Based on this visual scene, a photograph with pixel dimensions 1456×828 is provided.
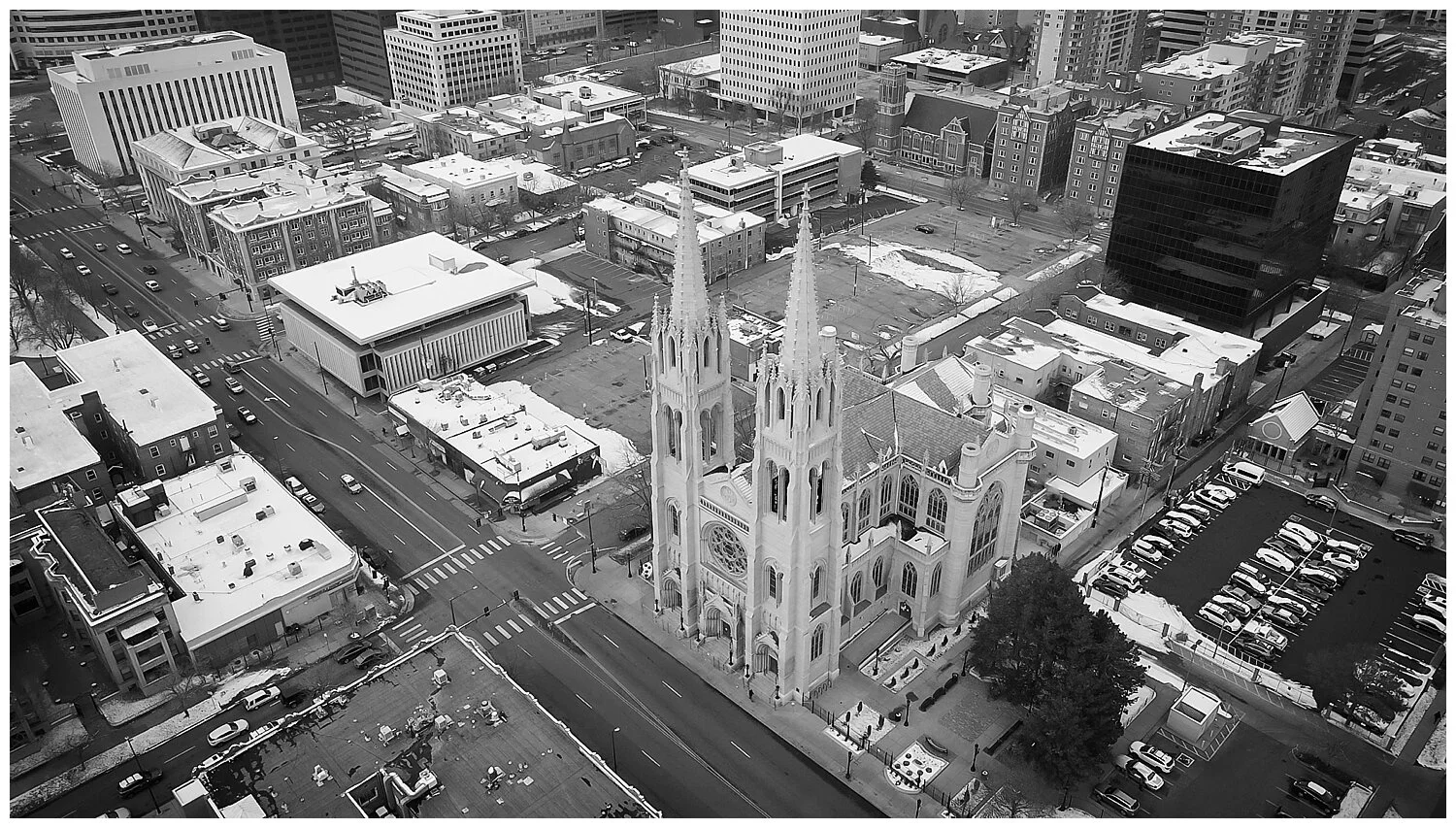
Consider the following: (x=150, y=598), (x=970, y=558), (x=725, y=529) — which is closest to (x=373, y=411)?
(x=150, y=598)

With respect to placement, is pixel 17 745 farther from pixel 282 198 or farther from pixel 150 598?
pixel 282 198

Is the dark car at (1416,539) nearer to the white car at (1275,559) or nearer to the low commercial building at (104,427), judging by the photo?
the white car at (1275,559)

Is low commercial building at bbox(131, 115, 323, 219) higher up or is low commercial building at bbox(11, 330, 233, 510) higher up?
low commercial building at bbox(131, 115, 323, 219)

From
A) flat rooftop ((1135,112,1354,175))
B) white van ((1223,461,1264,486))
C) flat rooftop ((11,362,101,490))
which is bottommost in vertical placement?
white van ((1223,461,1264,486))

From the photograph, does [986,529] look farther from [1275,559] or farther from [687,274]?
[687,274]

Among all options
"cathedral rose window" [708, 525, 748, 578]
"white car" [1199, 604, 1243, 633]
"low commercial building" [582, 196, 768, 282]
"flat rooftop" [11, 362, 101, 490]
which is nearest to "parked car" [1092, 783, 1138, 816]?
"white car" [1199, 604, 1243, 633]

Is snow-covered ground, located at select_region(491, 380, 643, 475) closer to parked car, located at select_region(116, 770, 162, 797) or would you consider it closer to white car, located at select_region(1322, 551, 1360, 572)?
parked car, located at select_region(116, 770, 162, 797)

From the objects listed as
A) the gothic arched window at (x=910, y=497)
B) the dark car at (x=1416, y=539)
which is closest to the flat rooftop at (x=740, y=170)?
the gothic arched window at (x=910, y=497)
